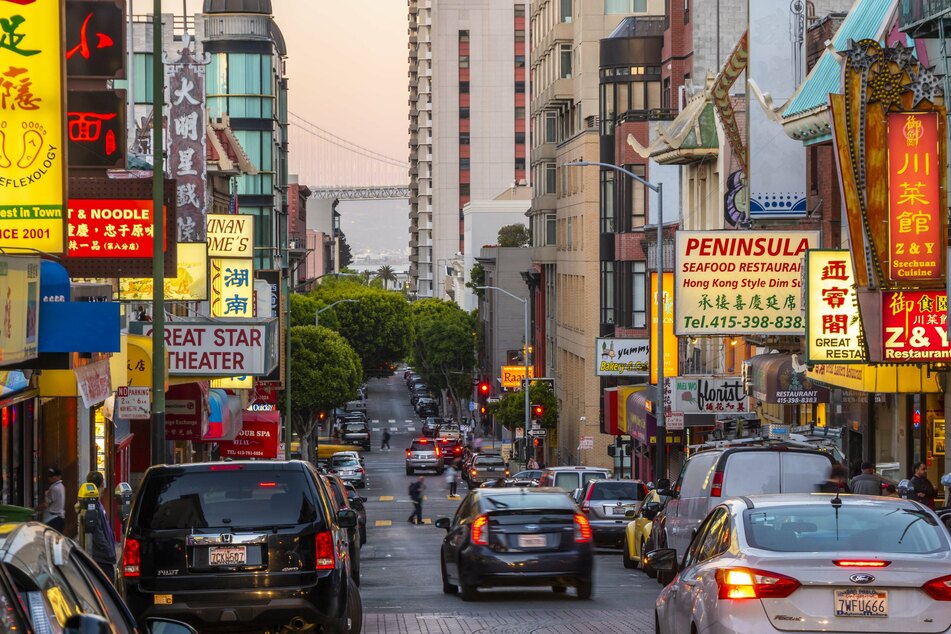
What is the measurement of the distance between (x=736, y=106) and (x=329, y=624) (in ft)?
123

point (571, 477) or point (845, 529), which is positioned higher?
point (845, 529)

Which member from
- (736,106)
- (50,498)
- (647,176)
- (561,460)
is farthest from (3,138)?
(561,460)

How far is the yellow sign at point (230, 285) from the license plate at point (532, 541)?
2685cm

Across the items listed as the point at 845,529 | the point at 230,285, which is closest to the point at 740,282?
the point at 230,285

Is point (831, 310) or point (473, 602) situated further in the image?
point (831, 310)

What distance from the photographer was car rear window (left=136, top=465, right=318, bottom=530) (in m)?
13.6

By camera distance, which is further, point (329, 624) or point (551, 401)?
point (551, 401)

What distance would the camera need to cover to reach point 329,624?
13.6 metres

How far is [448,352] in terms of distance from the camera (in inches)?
4818

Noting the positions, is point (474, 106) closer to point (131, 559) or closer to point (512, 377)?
point (512, 377)

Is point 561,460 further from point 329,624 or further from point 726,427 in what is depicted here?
point 329,624

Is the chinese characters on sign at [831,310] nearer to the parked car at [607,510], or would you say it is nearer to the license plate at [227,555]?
the parked car at [607,510]

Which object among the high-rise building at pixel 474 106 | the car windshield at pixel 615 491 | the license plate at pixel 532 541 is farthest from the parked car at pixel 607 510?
the high-rise building at pixel 474 106

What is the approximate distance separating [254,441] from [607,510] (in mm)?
19086
